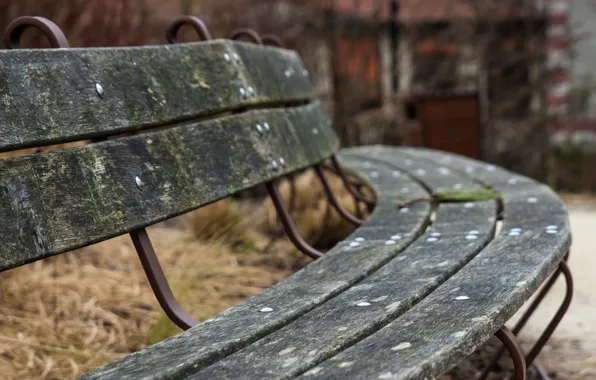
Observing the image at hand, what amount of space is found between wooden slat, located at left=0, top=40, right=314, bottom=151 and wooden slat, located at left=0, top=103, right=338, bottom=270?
0.16ft

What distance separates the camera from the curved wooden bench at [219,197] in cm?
133

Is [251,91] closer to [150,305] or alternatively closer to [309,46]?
[150,305]

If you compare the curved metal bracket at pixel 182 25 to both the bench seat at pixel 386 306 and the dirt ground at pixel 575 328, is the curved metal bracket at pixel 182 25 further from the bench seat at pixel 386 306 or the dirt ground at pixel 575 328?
the dirt ground at pixel 575 328

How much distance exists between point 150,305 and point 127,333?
1.13 feet

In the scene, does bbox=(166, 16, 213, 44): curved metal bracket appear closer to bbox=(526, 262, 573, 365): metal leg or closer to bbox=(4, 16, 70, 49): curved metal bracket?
bbox=(4, 16, 70, 49): curved metal bracket

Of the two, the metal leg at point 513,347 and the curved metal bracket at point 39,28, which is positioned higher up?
the curved metal bracket at point 39,28

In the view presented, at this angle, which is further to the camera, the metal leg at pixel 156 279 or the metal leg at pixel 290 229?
the metal leg at pixel 290 229

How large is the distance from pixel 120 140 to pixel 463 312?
32.0 inches

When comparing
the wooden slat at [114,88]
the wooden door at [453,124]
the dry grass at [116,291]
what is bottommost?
the wooden door at [453,124]

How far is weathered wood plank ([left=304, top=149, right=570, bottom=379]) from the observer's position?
1.24 meters

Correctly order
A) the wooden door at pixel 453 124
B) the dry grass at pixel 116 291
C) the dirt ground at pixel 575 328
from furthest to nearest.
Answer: the wooden door at pixel 453 124 → the dirt ground at pixel 575 328 → the dry grass at pixel 116 291

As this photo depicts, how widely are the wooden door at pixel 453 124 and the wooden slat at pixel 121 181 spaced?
696 centimetres

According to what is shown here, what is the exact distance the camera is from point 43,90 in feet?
5.31

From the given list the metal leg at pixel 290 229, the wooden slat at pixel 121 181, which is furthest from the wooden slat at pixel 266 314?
the wooden slat at pixel 121 181
